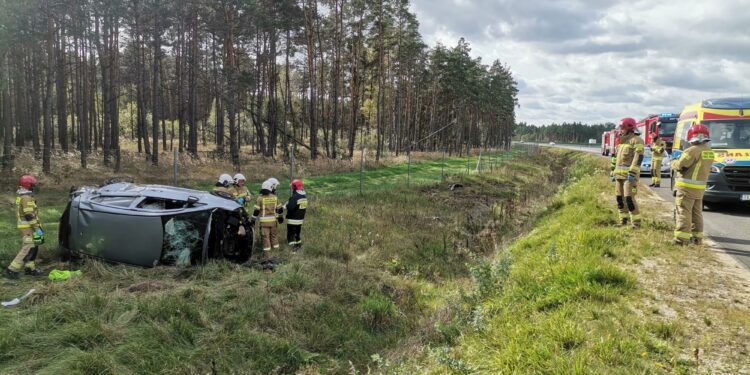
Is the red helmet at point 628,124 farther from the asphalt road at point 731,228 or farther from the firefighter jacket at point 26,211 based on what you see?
the firefighter jacket at point 26,211

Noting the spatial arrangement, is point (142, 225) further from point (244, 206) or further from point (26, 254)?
point (244, 206)

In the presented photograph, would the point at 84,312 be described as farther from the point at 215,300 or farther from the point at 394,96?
the point at 394,96

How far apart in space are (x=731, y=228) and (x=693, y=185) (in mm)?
2335

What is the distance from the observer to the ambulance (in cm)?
889

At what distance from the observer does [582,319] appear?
441 centimetres

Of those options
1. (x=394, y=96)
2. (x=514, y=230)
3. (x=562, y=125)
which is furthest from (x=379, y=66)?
(x=562, y=125)

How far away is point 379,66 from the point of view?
3356cm

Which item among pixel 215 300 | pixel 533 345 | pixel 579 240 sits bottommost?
pixel 215 300

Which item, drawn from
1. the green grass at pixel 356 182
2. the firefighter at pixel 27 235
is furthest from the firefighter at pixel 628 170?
the firefighter at pixel 27 235

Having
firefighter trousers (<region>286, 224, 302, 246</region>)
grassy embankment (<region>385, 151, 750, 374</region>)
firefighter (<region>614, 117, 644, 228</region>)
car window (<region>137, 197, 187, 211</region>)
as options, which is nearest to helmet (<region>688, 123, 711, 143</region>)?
firefighter (<region>614, 117, 644, 228</region>)

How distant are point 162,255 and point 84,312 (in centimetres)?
159

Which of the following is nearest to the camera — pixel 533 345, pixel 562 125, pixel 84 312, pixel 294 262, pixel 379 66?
pixel 533 345

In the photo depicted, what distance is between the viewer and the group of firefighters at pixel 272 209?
8.52 meters

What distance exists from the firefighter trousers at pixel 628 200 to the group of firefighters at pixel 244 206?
6.30 metres
